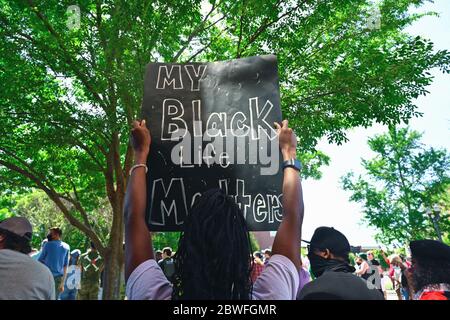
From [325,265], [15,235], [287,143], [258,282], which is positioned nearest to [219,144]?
[287,143]

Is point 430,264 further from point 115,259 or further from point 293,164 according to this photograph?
point 115,259

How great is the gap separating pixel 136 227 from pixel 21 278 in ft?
4.43

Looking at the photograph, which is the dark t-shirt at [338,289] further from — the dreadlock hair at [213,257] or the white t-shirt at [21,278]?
the white t-shirt at [21,278]

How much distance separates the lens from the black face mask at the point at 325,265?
11.9ft

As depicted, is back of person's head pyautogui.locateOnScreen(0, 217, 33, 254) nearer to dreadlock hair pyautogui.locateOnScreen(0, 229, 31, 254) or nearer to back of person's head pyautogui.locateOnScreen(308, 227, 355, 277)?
dreadlock hair pyautogui.locateOnScreen(0, 229, 31, 254)

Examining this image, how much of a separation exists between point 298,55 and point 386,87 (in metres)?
1.82

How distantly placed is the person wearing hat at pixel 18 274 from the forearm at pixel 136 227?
1.25m

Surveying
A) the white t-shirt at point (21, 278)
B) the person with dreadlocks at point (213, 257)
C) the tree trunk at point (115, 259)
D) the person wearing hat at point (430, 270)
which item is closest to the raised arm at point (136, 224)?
the person with dreadlocks at point (213, 257)

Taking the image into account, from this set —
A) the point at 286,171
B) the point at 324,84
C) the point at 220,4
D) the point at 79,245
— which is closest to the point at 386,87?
the point at 324,84

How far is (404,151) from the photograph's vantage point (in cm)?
2580

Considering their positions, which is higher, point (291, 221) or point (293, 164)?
point (293, 164)

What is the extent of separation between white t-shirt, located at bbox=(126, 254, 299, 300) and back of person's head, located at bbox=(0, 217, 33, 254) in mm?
1752

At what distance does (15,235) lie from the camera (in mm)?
2781
